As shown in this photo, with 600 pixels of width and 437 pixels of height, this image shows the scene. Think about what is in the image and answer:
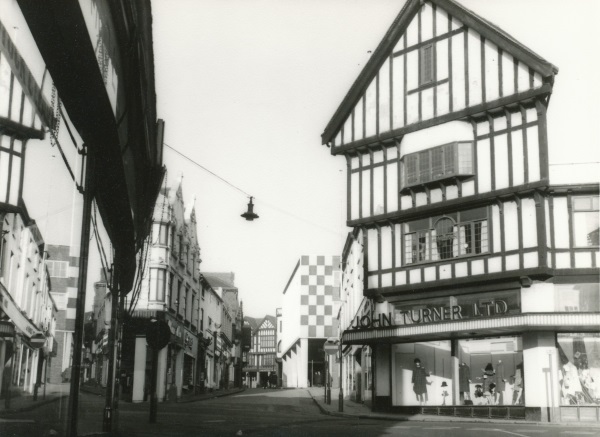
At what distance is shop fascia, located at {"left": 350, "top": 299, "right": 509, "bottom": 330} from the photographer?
2327cm

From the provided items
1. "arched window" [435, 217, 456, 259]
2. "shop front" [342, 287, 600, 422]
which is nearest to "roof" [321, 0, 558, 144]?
"arched window" [435, 217, 456, 259]

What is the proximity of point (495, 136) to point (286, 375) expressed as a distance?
198 feet

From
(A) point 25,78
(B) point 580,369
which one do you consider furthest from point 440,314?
(A) point 25,78

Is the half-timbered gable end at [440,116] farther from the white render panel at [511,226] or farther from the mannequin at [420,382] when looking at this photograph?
the mannequin at [420,382]

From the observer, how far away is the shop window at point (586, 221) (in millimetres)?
22234

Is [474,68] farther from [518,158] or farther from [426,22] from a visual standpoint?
[518,158]

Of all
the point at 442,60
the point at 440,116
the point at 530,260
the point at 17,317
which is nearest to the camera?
the point at 17,317

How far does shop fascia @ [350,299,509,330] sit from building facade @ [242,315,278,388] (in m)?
86.2

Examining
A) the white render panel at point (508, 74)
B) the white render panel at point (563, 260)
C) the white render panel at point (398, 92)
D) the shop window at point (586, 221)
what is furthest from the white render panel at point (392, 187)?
the shop window at point (586, 221)

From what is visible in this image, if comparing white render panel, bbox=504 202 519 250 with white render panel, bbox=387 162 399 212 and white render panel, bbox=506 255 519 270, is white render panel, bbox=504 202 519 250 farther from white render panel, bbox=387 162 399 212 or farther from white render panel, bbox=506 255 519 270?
white render panel, bbox=387 162 399 212

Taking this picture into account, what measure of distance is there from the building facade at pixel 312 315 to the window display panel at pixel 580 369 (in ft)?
162

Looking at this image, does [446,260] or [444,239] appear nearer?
[446,260]

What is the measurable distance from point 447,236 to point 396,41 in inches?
290

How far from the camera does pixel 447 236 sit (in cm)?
2486
